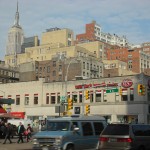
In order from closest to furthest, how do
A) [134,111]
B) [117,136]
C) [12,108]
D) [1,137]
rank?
[117,136] → [1,137] → [134,111] → [12,108]

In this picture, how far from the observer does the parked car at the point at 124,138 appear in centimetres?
1730

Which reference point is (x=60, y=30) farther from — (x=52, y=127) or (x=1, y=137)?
(x=52, y=127)

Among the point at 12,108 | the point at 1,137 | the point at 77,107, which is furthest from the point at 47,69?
the point at 1,137

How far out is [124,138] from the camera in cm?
1733

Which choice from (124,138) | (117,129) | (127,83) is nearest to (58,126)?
(117,129)

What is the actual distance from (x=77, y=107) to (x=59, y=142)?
1979 inches

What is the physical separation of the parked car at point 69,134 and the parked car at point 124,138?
5.66 ft

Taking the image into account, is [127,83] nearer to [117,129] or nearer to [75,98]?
[75,98]

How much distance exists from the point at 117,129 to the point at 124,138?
29.7 inches

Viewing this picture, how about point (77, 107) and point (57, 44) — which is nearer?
point (77, 107)

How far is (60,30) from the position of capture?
583 ft

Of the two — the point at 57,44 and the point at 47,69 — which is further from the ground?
the point at 57,44

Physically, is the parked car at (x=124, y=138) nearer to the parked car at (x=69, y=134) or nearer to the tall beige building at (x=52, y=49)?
the parked car at (x=69, y=134)

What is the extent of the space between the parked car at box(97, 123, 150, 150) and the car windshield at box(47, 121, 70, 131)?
225 cm
